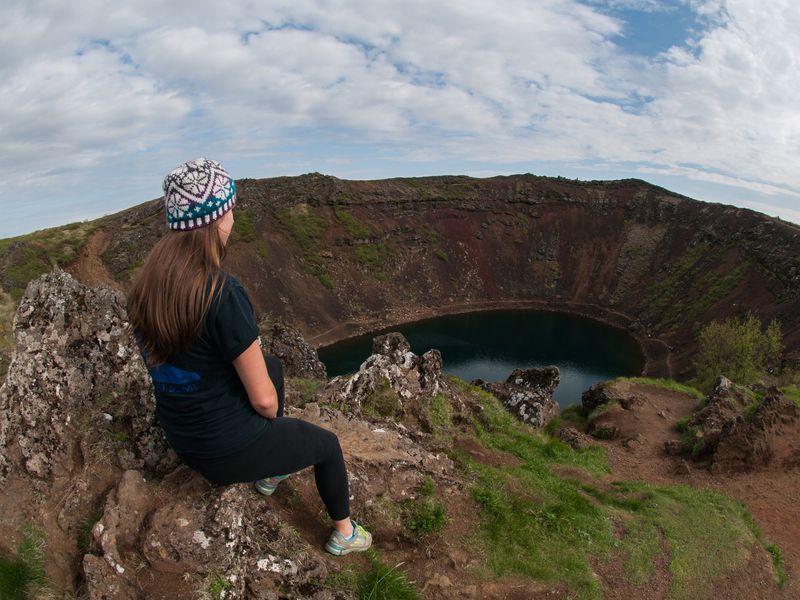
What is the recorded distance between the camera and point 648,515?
10117 millimetres

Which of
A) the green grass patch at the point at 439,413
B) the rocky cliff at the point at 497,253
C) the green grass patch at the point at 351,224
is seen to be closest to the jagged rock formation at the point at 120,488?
the green grass patch at the point at 439,413

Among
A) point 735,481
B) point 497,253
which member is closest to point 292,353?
point 735,481

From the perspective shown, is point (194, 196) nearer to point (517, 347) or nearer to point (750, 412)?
point (750, 412)

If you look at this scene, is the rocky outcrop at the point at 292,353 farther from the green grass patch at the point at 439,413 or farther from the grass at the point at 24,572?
the grass at the point at 24,572

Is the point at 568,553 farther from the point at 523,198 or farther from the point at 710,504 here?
the point at 523,198

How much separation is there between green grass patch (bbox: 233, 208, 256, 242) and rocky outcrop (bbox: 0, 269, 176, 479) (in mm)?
63984

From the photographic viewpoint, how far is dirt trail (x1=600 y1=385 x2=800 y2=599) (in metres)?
9.15

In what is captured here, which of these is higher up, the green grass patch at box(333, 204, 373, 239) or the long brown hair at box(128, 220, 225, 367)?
the green grass patch at box(333, 204, 373, 239)

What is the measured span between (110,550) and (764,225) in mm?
83177

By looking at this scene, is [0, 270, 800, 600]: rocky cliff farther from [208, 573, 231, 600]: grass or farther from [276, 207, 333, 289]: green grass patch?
[276, 207, 333, 289]: green grass patch

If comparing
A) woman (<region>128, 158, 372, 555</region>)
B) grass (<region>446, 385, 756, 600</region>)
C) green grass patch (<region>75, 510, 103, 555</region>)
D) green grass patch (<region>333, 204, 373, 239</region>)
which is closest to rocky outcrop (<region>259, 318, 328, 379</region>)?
grass (<region>446, 385, 756, 600</region>)

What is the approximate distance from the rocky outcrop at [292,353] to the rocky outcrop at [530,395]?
9434 mm

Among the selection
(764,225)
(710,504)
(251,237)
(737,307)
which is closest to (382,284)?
(251,237)

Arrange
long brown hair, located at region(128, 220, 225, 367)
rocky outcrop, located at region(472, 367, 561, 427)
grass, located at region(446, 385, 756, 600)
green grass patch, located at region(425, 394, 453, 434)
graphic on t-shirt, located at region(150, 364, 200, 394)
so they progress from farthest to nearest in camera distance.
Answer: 1. rocky outcrop, located at region(472, 367, 561, 427)
2. green grass patch, located at region(425, 394, 453, 434)
3. grass, located at region(446, 385, 756, 600)
4. graphic on t-shirt, located at region(150, 364, 200, 394)
5. long brown hair, located at region(128, 220, 225, 367)
